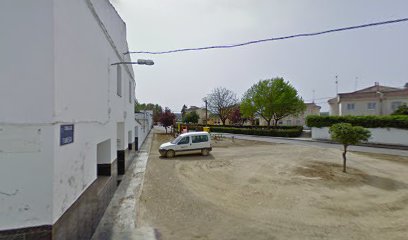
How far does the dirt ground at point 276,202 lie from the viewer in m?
5.70

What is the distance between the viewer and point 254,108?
44.4m

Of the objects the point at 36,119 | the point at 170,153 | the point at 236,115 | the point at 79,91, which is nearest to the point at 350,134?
the point at 170,153

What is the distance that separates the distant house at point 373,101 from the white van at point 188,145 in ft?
112

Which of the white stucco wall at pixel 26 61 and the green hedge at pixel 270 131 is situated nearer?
the white stucco wall at pixel 26 61

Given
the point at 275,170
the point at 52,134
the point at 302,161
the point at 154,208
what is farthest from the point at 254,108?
the point at 52,134

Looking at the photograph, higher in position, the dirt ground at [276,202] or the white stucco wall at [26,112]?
the white stucco wall at [26,112]

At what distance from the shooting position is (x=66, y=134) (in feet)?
11.8

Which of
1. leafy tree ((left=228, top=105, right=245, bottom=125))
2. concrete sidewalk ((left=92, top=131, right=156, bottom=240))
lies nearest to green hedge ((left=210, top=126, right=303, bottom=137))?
leafy tree ((left=228, top=105, right=245, bottom=125))

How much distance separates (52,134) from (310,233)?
18.0 ft

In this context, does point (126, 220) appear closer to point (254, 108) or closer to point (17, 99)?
point (17, 99)

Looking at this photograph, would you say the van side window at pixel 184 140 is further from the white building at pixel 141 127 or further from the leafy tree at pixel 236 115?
the leafy tree at pixel 236 115

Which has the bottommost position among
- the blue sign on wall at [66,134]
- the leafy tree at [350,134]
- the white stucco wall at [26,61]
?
the leafy tree at [350,134]

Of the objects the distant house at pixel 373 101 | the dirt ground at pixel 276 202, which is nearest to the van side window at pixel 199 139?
the dirt ground at pixel 276 202

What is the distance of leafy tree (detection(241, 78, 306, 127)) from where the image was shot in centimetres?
4088
